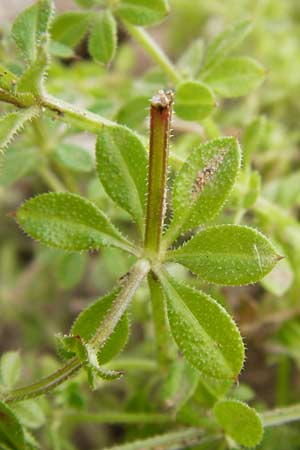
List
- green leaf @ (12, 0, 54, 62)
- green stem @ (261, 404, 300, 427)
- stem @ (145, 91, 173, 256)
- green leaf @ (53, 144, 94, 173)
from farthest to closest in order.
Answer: green leaf @ (53, 144, 94, 173), green stem @ (261, 404, 300, 427), green leaf @ (12, 0, 54, 62), stem @ (145, 91, 173, 256)

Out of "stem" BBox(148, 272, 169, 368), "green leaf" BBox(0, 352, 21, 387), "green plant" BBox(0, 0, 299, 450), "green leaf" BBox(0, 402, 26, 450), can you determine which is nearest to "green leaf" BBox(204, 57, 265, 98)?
"green plant" BBox(0, 0, 299, 450)

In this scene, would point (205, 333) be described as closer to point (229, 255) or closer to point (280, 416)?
point (229, 255)

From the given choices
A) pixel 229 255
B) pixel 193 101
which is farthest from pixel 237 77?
pixel 229 255

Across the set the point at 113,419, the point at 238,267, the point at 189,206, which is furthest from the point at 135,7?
the point at 113,419

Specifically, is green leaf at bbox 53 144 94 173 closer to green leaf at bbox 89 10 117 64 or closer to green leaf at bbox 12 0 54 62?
green leaf at bbox 89 10 117 64

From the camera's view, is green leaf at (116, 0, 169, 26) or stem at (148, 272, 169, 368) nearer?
stem at (148, 272, 169, 368)

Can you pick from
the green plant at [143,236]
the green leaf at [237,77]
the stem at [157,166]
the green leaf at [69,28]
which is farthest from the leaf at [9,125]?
the green leaf at [237,77]

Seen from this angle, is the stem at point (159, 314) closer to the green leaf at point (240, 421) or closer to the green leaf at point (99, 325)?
the green leaf at point (99, 325)

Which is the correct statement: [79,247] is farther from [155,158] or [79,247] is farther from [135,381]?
[135,381]
